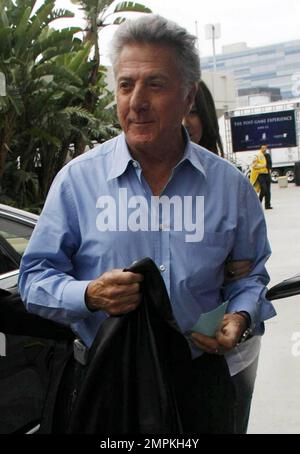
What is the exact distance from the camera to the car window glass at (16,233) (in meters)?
2.91

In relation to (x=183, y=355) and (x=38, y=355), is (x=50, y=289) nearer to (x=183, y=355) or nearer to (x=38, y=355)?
(x=183, y=355)

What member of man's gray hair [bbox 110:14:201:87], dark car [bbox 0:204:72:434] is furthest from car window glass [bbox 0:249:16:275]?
man's gray hair [bbox 110:14:201:87]

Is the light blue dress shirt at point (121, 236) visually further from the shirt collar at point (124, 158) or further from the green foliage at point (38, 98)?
the green foliage at point (38, 98)

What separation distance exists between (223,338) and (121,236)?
1.11ft

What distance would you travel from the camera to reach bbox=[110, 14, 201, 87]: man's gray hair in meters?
1.67

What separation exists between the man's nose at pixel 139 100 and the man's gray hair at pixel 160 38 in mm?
99

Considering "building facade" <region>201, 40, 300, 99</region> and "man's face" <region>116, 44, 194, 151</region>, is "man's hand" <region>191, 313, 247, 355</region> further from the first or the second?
"building facade" <region>201, 40, 300, 99</region>

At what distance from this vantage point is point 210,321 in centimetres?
163

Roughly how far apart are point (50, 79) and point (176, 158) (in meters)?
9.97

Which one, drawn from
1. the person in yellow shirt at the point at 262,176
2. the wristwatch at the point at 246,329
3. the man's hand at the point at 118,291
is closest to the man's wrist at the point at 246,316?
the wristwatch at the point at 246,329

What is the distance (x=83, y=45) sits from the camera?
1273cm

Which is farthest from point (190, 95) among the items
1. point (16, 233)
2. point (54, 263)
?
point (16, 233)

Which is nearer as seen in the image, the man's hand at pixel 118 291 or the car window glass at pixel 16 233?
the man's hand at pixel 118 291

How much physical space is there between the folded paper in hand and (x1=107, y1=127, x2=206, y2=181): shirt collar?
1.14 ft
